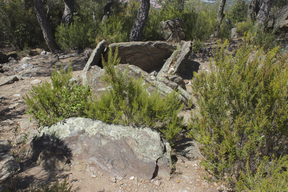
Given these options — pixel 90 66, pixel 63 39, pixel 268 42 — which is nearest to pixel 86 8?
pixel 63 39

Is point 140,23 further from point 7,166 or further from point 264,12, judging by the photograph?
point 7,166

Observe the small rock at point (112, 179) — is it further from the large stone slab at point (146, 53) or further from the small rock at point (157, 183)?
the large stone slab at point (146, 53)

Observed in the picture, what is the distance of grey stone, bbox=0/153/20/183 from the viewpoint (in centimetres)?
251

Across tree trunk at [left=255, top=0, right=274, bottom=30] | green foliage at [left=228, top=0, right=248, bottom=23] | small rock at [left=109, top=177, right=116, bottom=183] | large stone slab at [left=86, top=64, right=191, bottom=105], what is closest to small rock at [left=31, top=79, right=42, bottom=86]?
large stone slab at [left=86, top=64, right=191, bottom=105]

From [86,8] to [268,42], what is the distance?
10532 mm

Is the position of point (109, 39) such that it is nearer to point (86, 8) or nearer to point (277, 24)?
point (86, 8)

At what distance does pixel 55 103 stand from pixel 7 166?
3.78 ft

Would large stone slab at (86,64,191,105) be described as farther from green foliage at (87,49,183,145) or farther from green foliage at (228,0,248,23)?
green foliage at (228,0,248,23)

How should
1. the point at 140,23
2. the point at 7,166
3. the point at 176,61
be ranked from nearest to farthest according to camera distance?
1. the point at 7,166
2. the point at 176,61
3. the point at 140,23

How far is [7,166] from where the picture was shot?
2.68 meters

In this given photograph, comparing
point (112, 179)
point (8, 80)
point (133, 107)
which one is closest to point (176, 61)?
point (133, 107)

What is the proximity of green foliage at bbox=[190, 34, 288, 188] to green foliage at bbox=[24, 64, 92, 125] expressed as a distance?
2005mm

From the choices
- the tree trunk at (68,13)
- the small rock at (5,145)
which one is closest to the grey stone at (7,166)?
the small rock at (5,145)

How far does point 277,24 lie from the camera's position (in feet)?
31.7
